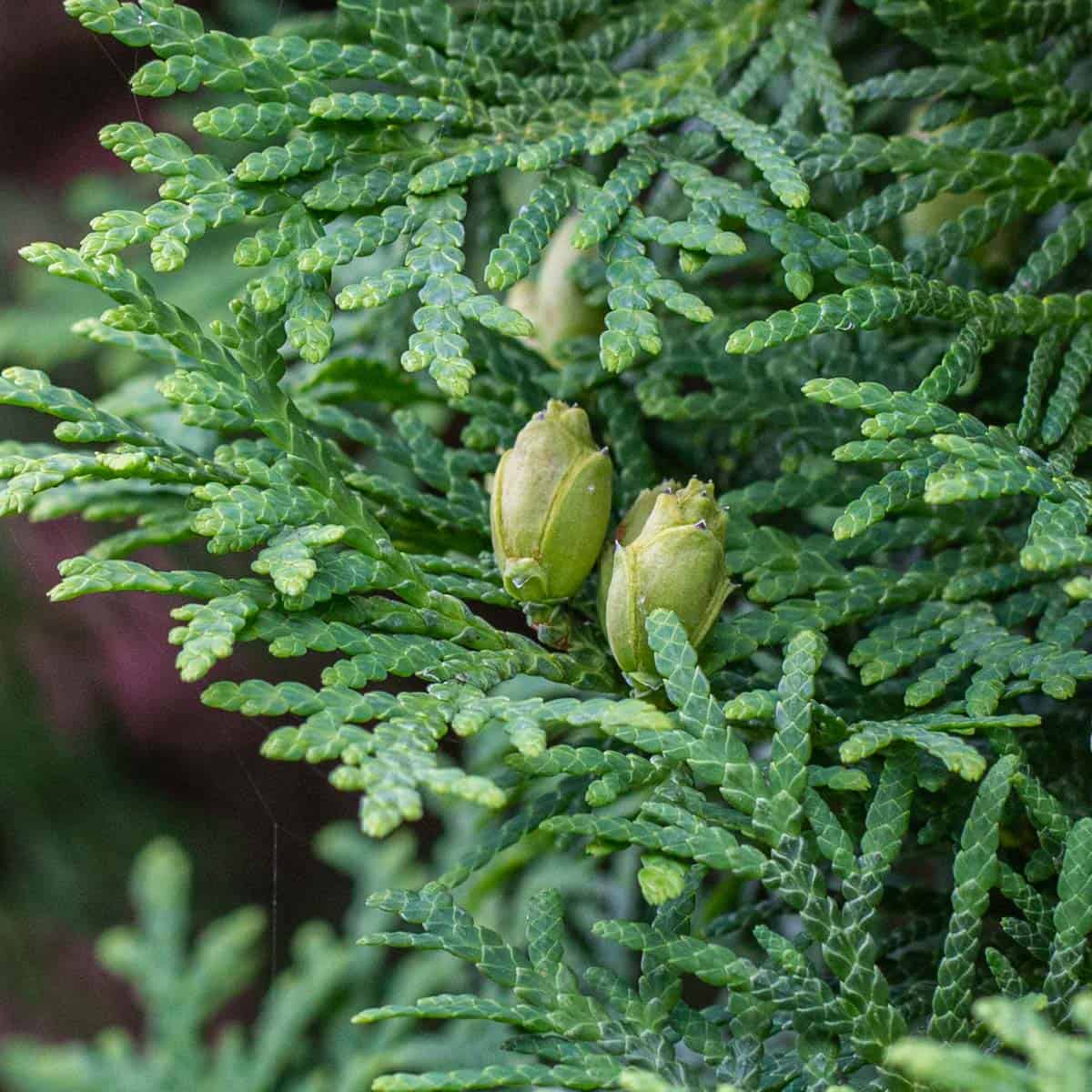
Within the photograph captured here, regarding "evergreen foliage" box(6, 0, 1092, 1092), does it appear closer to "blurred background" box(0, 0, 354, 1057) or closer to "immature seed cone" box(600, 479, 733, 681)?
"immature seed cone" box(600, 479, 733, 681)

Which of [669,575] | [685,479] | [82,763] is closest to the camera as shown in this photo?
[669,575]

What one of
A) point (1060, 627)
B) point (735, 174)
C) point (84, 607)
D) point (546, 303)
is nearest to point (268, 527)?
point (546, 303)

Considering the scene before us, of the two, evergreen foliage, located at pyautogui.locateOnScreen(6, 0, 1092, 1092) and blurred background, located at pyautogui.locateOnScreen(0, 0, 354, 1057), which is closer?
evergreen foliage, located at pyautogui.locateOnScreen(6, 0, 1092, 1092)

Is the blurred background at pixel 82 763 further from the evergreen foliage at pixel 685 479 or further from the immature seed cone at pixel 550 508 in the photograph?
the immature seed cone at pixel 550 508

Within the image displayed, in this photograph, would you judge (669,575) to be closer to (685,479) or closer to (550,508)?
(550,508)

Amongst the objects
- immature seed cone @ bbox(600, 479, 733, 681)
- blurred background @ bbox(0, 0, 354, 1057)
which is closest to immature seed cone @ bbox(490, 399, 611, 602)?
immature seed cone @ bbox(600, 479, 733, 681)

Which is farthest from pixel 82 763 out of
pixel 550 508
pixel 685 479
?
pixel 550 508
